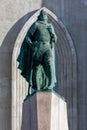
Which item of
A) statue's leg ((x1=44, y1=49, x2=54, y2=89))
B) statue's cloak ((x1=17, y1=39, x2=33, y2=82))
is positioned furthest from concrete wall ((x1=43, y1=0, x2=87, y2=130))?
statue's leg ((x1=44, y1=49, x2=54, y2=89))

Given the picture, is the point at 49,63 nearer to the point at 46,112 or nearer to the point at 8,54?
the point at 46,112

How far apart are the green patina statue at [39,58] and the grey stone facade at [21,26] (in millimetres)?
5850

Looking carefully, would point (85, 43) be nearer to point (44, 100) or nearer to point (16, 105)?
point (16, 105)

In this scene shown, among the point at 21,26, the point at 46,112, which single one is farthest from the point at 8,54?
the point at 46,112

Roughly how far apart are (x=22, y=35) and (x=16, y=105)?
1708 mm

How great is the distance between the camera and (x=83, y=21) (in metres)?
21.0

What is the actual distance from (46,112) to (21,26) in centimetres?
708

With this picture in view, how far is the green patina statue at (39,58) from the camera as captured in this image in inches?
561

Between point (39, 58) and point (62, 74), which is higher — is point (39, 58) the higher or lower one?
the higher one

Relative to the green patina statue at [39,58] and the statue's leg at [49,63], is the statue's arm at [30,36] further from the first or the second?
the statue's leg at [49,63]

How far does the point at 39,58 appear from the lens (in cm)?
1431

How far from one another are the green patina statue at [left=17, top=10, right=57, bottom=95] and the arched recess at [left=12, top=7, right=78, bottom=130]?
5.80m

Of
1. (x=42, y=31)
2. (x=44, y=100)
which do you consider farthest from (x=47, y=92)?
(x=42, y=31)

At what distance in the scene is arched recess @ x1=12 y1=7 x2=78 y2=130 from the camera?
20.3 meters
